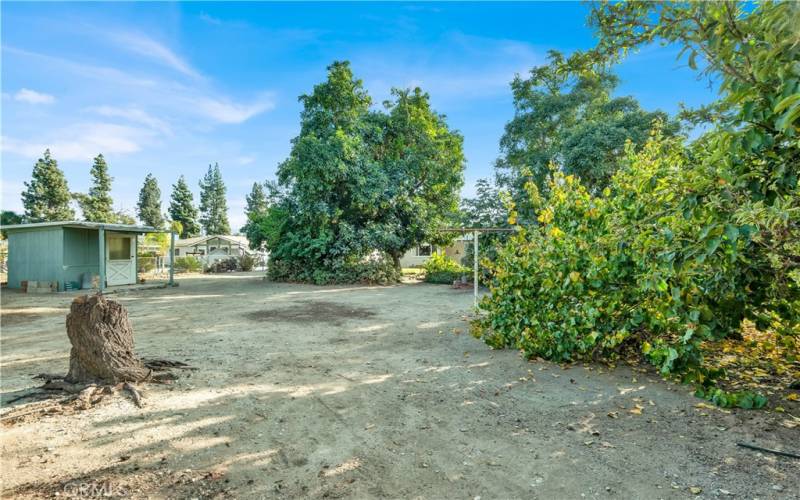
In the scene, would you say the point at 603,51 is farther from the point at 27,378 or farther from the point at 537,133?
the point at 537,133

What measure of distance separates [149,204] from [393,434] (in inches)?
2121

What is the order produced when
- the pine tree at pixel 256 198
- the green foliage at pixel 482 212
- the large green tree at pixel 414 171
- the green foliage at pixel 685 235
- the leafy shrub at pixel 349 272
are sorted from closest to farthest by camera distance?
the green foliage at pixel 685 235 < the leafy shrub at pixel 349 272 < the green foliage at pixel 482 212 < the large green tree at pixel 414 171 < the pine tree at pixel 256 198

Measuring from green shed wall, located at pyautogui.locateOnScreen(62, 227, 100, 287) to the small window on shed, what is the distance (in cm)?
57

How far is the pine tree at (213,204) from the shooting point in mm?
52344

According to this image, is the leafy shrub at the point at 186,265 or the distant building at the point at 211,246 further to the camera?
the distant building at the point at 211,246

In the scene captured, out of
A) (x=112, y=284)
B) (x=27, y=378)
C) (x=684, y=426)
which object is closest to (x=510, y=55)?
(x=684, y=426)

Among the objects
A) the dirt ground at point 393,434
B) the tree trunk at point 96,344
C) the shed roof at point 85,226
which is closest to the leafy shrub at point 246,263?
the shed roof at point 85,226

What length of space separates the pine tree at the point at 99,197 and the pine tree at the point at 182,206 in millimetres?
6911

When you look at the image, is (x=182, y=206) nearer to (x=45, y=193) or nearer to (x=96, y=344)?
(x=45, y=193)

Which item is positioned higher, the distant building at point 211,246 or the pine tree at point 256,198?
the pine tree at point 256,198

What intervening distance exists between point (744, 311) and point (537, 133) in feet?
58.5

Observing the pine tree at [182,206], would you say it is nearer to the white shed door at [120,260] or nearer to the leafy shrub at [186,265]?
the leafy shrub at [186,265]

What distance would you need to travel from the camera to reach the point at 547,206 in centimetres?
514

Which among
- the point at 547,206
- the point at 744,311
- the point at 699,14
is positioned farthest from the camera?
the point at 547,206
